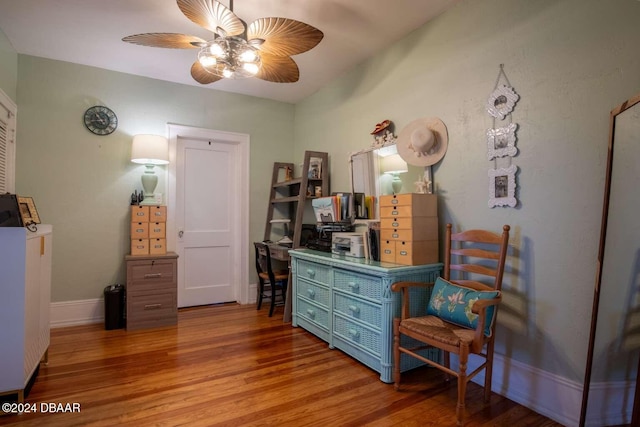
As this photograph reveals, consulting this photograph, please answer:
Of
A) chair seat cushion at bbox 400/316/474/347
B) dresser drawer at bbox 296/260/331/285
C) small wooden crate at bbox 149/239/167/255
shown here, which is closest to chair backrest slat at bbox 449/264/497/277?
chair seat cushion at bbox 400/316/474/347

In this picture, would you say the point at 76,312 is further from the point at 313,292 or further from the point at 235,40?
the point at 235,40

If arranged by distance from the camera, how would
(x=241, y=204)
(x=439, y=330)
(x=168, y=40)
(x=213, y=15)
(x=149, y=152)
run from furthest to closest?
(x=241, y=204)
(x=149, y=152)
(x=168, y=40)
(x=439, y=330)
(x=213, y=15)

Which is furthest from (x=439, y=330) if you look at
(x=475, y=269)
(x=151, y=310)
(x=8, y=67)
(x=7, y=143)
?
(x=8, y=67)

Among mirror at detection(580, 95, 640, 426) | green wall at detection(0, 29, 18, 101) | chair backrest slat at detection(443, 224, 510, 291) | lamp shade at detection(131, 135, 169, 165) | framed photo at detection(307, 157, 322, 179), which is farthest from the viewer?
framed photo at detection(307, 157, 322, 179)

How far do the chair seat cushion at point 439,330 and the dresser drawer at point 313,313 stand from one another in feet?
3.27

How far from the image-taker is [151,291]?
11.6 feet

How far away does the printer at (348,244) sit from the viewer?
9.83ft

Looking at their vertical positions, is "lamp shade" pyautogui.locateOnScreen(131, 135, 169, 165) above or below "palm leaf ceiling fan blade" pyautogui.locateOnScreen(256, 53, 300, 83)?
below

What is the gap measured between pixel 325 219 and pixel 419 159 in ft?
3.84

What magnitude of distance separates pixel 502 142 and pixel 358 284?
142 centimetres

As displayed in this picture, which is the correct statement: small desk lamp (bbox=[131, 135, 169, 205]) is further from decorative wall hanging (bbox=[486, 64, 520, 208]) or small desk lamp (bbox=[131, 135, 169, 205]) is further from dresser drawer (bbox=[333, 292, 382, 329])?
decorative wall hanging (bbox=[486, 64, 520, 208])

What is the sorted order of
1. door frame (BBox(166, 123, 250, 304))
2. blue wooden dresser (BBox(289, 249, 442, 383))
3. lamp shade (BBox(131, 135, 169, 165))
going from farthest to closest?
door frame (BBox(166, 123, 250, 304)), lamp shade (BBox(131, 135, 169, 165)), blue wooden dresser (BBox(289, 249, 442, 383))

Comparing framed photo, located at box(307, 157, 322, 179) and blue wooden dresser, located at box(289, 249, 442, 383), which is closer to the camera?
blue wooden dresser, located at box(289, 249, 442, 383)

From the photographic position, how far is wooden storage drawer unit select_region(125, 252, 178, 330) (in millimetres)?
3463
